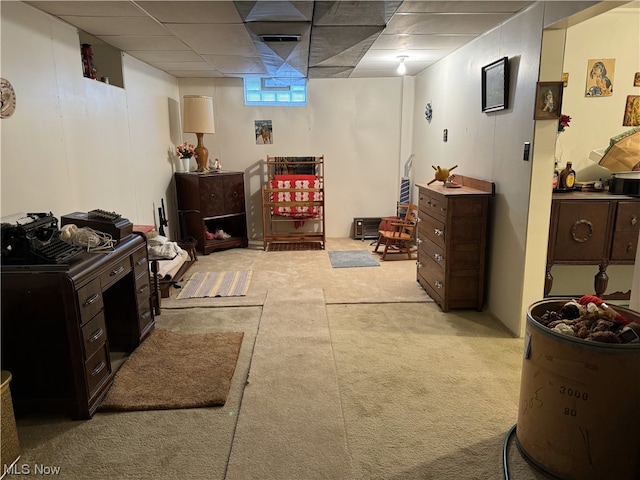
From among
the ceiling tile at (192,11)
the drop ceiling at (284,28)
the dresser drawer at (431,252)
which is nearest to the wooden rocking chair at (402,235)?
the dresser drawer at (431,252)

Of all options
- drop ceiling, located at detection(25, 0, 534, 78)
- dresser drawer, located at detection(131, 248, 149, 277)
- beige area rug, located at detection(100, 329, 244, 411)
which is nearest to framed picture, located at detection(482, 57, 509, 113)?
drop ceiling, located at detection(25, 0, 534, 78)

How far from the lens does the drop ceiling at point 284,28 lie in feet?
9.01

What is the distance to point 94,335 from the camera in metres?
2.28

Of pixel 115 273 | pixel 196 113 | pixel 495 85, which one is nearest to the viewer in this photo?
pixel 115 273

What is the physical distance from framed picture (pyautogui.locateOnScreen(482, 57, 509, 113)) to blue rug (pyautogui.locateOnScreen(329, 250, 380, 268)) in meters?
2.18

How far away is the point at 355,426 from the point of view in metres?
2.16

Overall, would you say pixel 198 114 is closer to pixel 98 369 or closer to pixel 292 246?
pixel 292 246

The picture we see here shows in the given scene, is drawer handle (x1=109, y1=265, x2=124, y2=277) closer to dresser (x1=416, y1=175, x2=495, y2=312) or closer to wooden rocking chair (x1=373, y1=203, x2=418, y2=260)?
dresser (x1=416, y1=175, x2=495, y2=312)

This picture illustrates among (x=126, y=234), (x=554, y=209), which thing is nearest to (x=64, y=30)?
(x=126, y=234)

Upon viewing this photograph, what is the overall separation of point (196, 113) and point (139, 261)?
3.02 metres

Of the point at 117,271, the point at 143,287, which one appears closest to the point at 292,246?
the point at 143,287

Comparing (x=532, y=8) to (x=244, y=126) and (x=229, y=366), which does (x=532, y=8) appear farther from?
(x=244, y=126)

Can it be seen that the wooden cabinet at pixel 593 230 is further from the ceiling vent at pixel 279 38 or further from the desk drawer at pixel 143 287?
the desk drawer at pixel 143 287

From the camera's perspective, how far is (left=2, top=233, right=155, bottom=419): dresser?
2070mm
